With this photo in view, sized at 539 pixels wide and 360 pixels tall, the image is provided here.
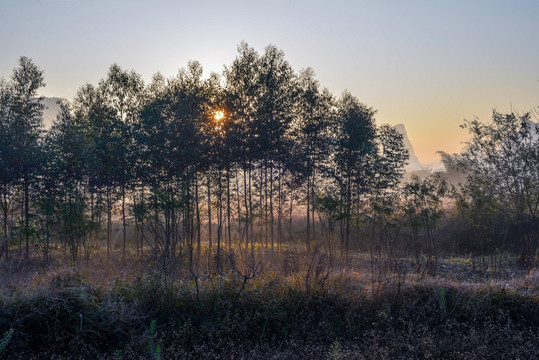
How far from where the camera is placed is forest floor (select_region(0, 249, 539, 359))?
5.70 meters

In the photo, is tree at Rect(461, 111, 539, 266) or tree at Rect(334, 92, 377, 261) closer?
tree at Rect(461, 111, 539, 266)

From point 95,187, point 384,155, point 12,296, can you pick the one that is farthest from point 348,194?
point 12,296

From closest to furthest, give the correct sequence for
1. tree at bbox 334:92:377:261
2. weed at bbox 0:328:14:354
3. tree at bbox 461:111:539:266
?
weed at bbox 0:328:14:354
tree at bbox 461:111:539:266
tree at bbox 334:92:377:261

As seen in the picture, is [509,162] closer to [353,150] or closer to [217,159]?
[353,150]

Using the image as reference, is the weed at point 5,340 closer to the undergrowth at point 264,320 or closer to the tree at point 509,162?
the undergrowth at point 264,320

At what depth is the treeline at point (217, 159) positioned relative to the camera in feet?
62.6

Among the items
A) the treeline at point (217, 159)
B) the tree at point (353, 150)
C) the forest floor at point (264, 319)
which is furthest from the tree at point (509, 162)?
the forest floor at point (264, 319)

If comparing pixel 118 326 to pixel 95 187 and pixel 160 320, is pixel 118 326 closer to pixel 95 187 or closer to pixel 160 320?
pixel 160 320

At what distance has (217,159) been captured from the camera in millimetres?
20062

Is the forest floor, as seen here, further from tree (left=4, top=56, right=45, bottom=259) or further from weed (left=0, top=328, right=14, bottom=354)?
tree (left=4, top=56, right=45, bottom=259)

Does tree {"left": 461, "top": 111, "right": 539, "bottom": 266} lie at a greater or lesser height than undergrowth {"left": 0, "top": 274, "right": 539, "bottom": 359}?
greater

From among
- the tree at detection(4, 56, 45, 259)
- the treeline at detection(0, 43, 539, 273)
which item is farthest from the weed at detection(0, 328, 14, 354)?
the tree at detection(4, 56, 45, 259)

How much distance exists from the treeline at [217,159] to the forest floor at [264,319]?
1040 centimetres

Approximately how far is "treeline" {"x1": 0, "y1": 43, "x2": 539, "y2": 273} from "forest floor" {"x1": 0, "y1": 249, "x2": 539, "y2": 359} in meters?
10.4
